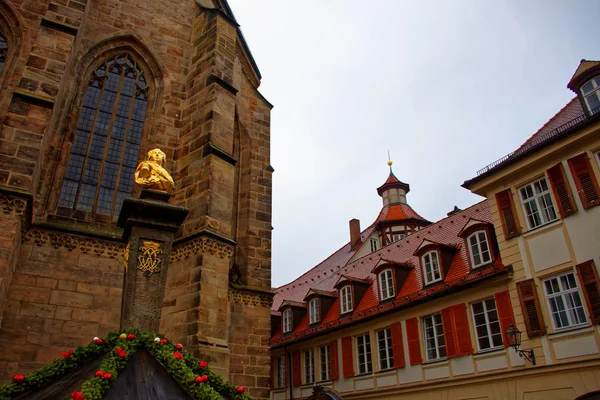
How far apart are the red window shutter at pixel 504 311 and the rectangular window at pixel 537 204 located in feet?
6.89

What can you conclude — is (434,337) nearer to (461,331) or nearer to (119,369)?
(461,331)

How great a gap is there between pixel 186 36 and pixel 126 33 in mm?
1536

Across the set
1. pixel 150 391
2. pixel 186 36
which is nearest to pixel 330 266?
pixel 186 36

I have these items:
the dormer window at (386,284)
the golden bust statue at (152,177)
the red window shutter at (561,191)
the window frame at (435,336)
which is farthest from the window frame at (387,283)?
the golden bust statue at (152,177)

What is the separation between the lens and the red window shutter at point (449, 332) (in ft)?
48.6

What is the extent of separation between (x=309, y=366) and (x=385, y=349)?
4515 mm

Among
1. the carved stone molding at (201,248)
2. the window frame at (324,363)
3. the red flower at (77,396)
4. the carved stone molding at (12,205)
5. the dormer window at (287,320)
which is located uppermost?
the dormer window at (287,320)

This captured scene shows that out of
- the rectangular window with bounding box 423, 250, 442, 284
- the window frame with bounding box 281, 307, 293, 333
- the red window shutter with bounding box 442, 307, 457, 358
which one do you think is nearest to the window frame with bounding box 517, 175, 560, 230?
the red window shutter with bounding box 442, 307, 457, 358

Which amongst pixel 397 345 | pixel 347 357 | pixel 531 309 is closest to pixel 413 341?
pixel 397 345

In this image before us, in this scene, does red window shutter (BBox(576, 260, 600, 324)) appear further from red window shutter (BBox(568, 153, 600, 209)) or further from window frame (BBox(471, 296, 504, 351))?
window frame (BBox(471, 296, 504, 351))

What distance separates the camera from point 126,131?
35.7 feet

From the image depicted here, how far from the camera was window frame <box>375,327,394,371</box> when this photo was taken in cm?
1703

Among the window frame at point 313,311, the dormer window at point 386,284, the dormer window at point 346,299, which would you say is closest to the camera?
the dormer window at point 386,284

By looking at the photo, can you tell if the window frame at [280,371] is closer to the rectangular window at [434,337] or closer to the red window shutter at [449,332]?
the rectangular window at [434,337]
